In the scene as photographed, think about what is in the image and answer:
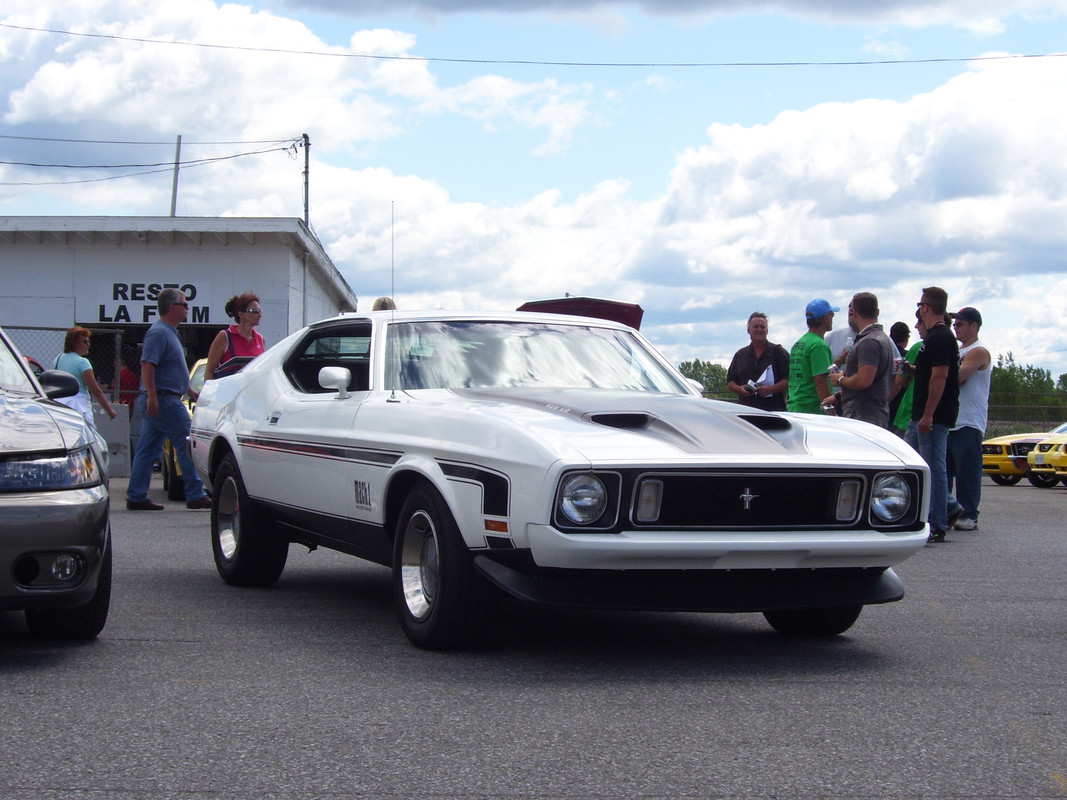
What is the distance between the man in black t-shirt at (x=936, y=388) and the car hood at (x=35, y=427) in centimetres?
583

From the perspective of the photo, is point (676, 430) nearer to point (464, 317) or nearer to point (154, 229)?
point (464, 317)

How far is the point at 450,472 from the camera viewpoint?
15.8 feet

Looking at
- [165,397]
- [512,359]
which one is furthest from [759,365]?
[512,359]

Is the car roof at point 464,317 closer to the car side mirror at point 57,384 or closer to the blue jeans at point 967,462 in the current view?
the car side mirror at point 57,384

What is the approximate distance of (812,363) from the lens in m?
Answer: 9.45

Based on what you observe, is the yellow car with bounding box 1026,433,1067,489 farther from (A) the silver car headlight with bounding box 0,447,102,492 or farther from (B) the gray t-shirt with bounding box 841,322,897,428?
(A) the silver car headlight with bounding box 0,447,102,492

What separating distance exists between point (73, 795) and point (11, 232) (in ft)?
82.5

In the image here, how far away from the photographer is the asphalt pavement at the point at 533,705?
327 cm

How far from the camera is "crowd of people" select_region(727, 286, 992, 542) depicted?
9016 millimetres

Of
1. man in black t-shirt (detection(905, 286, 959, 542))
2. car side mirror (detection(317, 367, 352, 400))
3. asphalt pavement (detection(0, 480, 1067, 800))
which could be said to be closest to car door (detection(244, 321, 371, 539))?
car side mirror (detection(317, 367, 352, 400))

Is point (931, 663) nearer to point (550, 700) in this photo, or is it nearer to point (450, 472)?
point (550, 700)

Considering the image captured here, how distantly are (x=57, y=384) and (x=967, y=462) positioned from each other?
6987mm

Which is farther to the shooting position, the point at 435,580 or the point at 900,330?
the point at 900,330

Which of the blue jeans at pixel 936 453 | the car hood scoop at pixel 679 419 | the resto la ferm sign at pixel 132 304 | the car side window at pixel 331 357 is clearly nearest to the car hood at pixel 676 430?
the car hood scoop at pixel 679 419
